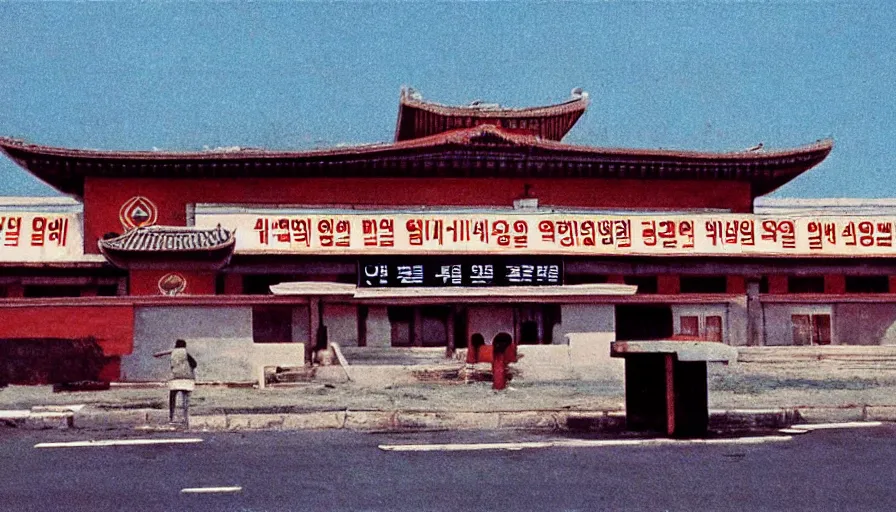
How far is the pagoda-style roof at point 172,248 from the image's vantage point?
2633 centimetres

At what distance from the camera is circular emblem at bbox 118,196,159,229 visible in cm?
2992

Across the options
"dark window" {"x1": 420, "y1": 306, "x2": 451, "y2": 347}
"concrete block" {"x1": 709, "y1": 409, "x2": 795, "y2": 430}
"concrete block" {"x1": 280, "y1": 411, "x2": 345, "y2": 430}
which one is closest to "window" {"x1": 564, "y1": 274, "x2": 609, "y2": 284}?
"dark window" {"x1": 420, "y1": 306, "x2": 451, "y2": 347}

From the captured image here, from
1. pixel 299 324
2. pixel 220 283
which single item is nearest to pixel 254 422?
pixel 299 324

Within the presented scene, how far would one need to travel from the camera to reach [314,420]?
14312mm

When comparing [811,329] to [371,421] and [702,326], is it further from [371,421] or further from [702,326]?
[371,421]

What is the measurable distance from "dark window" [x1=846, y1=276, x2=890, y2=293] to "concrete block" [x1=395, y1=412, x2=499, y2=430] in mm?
19869

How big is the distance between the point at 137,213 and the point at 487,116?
11.0 meters

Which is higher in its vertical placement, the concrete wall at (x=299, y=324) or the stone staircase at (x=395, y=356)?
the concrete wall at (x=299, y=324)

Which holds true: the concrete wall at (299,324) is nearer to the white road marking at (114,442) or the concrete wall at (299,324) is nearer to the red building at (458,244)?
the red building at (458,244)

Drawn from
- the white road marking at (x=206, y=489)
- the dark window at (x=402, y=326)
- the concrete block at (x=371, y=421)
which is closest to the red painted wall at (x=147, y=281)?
the dark window at (x=402, y=326)

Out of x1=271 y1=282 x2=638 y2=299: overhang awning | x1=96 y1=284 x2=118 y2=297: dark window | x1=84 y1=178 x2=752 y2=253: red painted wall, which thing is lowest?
x1=271 y1=282 x2=638 y2=299: overhang awning

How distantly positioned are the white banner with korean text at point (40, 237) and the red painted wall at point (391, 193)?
527mm

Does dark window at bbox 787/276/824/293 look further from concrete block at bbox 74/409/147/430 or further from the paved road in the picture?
concrete block at bbox 74/409/147/430

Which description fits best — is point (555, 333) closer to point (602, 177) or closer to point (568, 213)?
point (568, 213)
